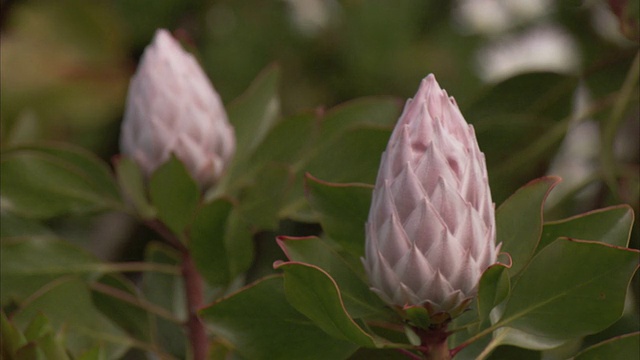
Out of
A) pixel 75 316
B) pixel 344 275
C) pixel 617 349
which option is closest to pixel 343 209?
pixel 344 275

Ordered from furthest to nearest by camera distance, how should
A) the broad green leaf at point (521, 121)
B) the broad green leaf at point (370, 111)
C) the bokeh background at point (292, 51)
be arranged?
the bokeh background at point (292, 51) < the broad green leaf at point (521, 121) < the broad green leaf at point (370, 111)

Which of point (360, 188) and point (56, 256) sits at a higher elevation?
point (360, 188)

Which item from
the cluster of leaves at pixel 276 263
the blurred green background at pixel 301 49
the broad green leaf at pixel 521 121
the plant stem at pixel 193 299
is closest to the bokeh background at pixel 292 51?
the blurred green background at pixel 301 49

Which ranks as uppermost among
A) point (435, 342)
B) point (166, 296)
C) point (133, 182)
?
point (133, 182)

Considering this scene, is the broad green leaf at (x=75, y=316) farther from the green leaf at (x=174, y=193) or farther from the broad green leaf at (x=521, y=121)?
the broad green leaf at (x=521, y=121)

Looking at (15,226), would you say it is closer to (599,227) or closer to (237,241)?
(237,241)

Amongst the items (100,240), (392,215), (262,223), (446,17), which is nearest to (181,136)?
(262,223)

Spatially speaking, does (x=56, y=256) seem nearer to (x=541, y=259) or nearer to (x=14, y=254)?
(x=14, y=254)
